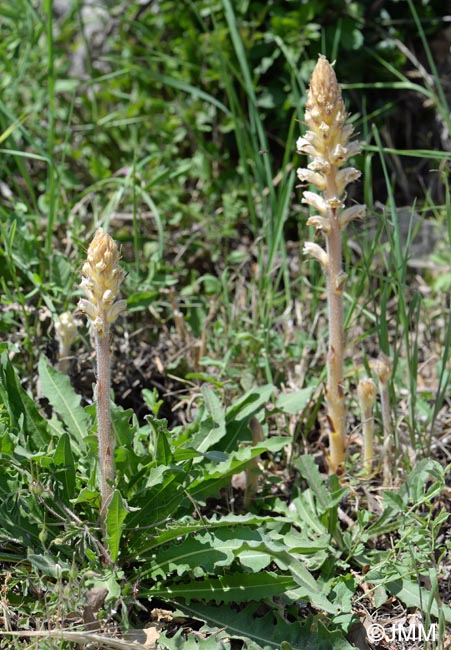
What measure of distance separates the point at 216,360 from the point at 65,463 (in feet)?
3.24

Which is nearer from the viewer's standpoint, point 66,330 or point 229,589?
point 229,589

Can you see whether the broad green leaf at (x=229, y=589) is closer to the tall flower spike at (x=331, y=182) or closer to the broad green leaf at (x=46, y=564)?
the broad green leaf at (x=46, y=564)

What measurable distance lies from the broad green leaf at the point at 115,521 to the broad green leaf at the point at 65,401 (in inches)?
18.0

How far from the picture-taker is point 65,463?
230 centimetres

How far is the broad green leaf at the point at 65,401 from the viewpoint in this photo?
2.62 meters

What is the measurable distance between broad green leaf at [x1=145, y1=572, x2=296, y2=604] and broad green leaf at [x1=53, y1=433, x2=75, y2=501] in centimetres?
37

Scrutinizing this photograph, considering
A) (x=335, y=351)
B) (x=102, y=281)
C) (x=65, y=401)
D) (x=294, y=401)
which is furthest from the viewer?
(x=294, y=401)

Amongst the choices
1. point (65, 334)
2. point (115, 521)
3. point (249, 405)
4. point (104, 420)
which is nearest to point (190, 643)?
point (115, 521)

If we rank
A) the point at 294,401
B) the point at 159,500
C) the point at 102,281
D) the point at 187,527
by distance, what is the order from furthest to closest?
the point at 294,401
the point at 159,500
the point at 187,527
the point at 102,281

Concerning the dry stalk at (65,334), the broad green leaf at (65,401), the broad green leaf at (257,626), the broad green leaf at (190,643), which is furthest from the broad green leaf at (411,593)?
the dry stalk at (65,334)

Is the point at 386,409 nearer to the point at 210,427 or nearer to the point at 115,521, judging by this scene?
the point at 210,427

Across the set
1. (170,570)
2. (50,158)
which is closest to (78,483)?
(170,570)

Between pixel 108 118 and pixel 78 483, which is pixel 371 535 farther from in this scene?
pixel 108 118

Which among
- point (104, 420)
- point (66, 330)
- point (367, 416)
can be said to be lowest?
point (367, 416)
